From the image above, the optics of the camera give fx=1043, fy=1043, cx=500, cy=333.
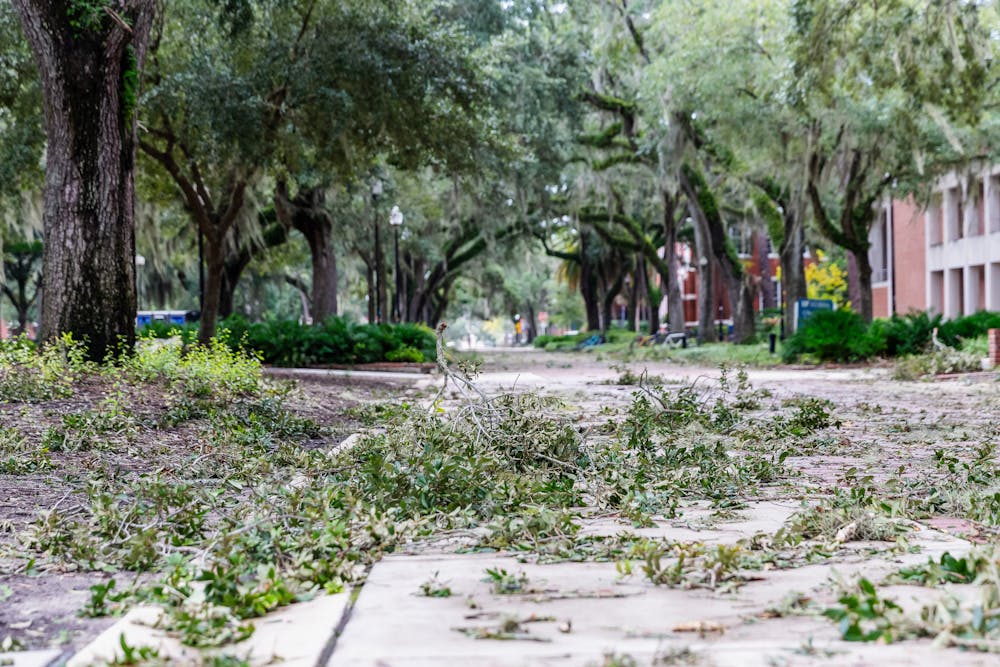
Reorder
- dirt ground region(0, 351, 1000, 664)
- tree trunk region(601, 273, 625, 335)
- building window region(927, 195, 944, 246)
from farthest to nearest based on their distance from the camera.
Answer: tree trunk region(601, 273, 625, 335)
building window region(927, 195, 944, 246)
dirt ground region(0, 351, 1000, 664)

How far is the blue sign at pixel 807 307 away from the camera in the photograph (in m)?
23.3

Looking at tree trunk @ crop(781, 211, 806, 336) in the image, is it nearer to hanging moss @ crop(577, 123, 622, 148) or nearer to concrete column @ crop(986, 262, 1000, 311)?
hanging moss @ crop(577, 123, 622, 148)

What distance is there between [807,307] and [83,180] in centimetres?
1716

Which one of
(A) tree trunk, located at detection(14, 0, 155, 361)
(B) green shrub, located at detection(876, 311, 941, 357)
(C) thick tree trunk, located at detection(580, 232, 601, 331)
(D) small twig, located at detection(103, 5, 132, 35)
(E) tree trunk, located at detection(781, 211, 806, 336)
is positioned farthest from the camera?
(C) thick tree trunk, located at detection(580, 232, 601, 331)

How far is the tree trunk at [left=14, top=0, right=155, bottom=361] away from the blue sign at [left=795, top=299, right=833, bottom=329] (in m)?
16.4

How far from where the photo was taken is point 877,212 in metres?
31.5

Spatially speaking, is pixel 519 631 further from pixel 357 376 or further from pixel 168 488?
pixel 357 376

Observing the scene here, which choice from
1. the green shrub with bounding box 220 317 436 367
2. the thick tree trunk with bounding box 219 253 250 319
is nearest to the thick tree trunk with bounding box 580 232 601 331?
the thick tree trunk with bounding box 219 253 250 319

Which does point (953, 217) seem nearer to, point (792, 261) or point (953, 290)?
point (953, 290)

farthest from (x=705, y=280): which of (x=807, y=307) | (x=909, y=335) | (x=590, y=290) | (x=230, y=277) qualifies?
(x=590, y=290)

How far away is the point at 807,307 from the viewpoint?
77.0 feet

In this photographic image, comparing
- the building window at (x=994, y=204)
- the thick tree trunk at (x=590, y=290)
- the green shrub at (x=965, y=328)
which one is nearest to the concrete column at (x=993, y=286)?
the building window at (x=994, y=204)

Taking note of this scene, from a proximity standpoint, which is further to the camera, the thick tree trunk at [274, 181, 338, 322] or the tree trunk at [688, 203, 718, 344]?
the tree trunk at [688, 203, 718, 344]

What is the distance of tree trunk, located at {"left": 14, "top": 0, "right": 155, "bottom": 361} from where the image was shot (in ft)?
34.0
